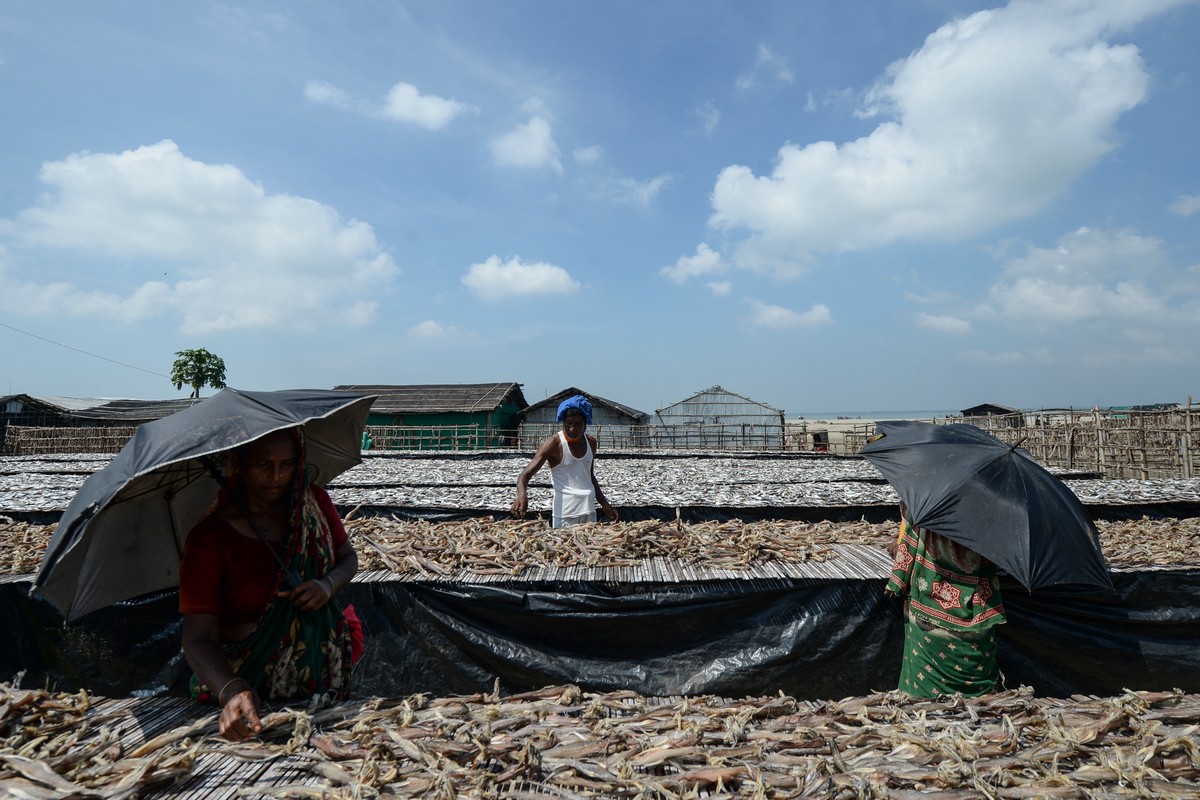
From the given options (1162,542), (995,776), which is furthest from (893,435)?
(1162,542)

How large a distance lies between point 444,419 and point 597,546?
24.3 m

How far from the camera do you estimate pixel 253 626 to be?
1982 mm

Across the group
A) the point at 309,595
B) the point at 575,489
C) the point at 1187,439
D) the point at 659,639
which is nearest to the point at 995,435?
the point at 575,489

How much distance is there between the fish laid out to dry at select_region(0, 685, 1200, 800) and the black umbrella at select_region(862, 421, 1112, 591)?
2.89 ft

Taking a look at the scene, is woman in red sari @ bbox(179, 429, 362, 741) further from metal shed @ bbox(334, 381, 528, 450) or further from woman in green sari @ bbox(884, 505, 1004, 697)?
metal shed @ bbox(334, 381, 528, 450)

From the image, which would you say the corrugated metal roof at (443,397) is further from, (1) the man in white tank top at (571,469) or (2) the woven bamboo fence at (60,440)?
(1) the man in white tank top at (571,469)

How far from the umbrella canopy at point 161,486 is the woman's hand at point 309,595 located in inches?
18.3

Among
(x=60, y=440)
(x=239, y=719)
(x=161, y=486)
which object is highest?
(x=161, y=486)

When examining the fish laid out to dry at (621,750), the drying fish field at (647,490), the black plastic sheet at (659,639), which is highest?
the fish laid out to dry at (621,750)

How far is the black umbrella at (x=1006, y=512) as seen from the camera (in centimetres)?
264

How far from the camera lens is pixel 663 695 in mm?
3600

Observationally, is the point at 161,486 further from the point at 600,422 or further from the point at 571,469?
the point at 600,422

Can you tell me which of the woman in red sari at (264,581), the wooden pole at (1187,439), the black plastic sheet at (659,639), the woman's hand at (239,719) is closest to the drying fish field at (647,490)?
the wooden pole at (1187,439)

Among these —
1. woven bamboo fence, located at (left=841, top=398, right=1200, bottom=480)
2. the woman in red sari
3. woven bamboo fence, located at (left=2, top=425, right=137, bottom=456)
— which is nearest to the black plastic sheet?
the woman in red sari
